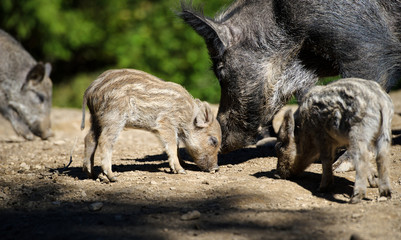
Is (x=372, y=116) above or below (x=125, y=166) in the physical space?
above

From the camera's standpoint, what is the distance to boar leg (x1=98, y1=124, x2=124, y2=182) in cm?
457

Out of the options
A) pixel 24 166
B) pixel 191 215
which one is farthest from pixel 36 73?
pixel 191 215

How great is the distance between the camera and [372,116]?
3.72 metres

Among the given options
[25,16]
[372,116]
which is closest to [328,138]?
[372,116]

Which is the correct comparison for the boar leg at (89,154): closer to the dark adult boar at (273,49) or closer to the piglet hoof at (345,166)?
the dark adult boar at (273,49)

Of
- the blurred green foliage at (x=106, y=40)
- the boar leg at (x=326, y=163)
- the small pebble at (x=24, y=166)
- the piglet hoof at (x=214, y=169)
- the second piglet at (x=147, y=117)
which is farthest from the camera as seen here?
the blurred green foliage at (x=106, y=40)

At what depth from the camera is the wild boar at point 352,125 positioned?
3727 millimetres

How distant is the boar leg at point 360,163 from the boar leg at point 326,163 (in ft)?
1.28

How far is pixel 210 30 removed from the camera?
572cm

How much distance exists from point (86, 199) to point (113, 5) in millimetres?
10221

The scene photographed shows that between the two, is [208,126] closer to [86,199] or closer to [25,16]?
[86,199]

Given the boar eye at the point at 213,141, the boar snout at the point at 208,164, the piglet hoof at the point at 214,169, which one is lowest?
the piglet hoof at the point at 214,169

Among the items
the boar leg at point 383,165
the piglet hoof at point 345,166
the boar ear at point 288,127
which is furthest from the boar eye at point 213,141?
the boar leg at point 383,165

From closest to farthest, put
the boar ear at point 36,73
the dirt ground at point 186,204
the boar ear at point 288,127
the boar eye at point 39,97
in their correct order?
the dirt ground at point 186,204 < the boar ear at point 288,127 < the boar ear at point 36,73 < the boar eye at point 39,97
